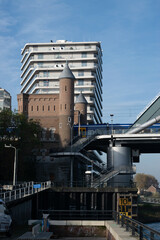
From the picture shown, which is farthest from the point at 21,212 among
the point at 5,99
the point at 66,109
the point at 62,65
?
the point at 5,99

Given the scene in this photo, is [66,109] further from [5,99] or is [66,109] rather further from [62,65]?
[5,99]

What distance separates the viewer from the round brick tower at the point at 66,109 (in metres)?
92.1

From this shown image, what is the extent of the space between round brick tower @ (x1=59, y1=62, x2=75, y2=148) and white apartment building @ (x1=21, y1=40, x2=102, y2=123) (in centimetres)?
5557

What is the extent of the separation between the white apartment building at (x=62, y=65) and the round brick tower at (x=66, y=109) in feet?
182

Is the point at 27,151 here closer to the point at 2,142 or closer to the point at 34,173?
the point at 34,173

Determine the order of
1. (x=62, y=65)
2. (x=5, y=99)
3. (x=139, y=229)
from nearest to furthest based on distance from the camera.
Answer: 1. (x=139, y=229)
2. (x=62, y=65)
3. (x=5, y=99)

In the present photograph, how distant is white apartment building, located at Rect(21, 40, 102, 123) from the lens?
15285 centimetres

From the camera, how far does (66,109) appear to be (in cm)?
9375

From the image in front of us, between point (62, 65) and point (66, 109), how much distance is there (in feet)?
213

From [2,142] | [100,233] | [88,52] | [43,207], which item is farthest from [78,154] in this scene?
[88,52]

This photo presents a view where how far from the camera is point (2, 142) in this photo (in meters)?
75.1

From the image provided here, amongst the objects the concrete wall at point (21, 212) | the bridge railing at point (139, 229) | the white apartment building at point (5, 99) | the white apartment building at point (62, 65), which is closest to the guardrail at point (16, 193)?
the concrete wall at point (21, 212)

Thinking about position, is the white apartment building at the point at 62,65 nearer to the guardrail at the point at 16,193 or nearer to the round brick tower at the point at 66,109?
the round brick tower at the point at 66,109

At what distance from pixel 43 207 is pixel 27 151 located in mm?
32319
